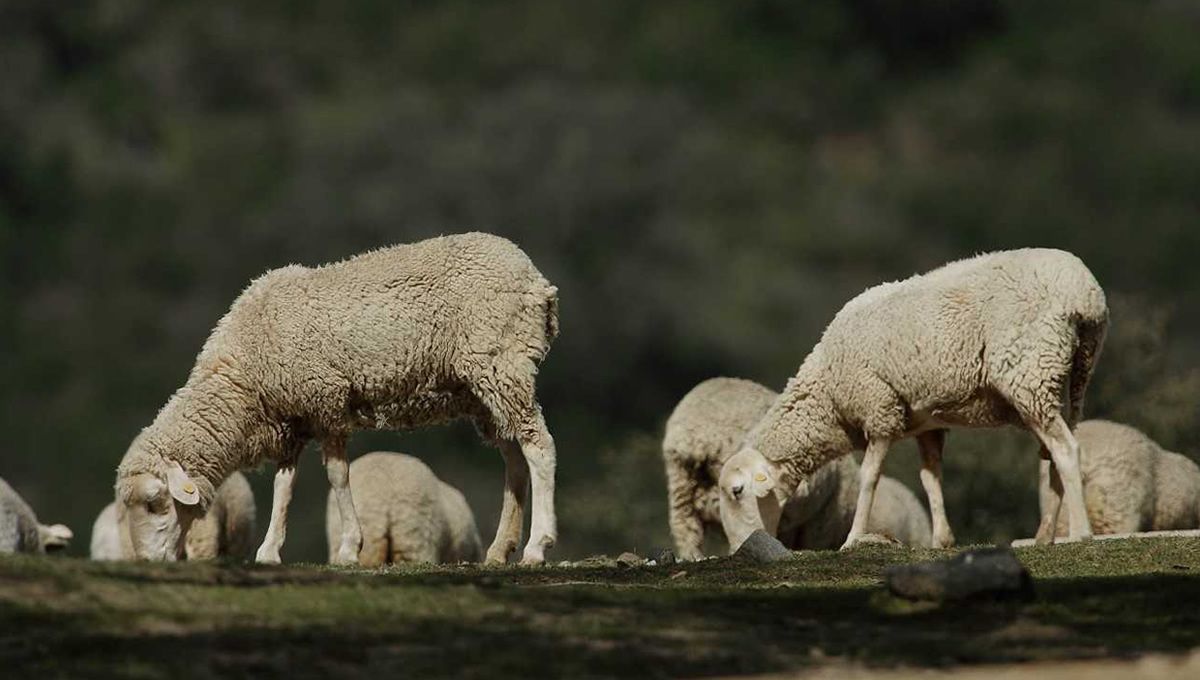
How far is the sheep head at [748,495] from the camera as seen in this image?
18.4 metres

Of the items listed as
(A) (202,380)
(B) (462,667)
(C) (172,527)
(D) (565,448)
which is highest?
(D) (565,448)

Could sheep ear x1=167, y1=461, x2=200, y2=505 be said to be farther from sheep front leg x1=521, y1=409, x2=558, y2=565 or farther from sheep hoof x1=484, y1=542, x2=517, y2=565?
sheep front leg x1=521, y1=409, x2=558, y2=565

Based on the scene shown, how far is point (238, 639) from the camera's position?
399 inches

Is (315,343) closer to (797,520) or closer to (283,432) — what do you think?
(283,432)

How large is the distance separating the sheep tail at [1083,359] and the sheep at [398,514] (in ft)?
19.7

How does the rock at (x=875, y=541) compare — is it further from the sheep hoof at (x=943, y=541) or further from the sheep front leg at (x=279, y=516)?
the sheep front leg at (x=279, y=516)

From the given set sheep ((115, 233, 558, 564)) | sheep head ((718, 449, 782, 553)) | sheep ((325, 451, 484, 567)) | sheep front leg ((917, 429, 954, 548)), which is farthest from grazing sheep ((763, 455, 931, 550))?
sheep ((115, 233, 558, 564))

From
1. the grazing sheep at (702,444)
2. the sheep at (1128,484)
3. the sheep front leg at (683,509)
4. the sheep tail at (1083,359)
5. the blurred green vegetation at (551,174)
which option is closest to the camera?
the sheep tail at (1083,359)

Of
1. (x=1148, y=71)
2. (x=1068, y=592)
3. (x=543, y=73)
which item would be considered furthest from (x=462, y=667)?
(x=543, y=73)

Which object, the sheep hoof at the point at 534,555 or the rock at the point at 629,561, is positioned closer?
the rock at the point at 629,561

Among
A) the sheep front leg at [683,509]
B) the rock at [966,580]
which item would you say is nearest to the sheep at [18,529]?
the sheep front leg at [683,509]

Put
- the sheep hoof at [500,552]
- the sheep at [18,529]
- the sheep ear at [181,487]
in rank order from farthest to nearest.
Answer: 1. the sheep at [18,529]
2. the sheep hoof at [500,552]
3. the sheep ear at [181,487]

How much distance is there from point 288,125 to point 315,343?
47064 mm

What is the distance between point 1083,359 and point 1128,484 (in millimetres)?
4977
